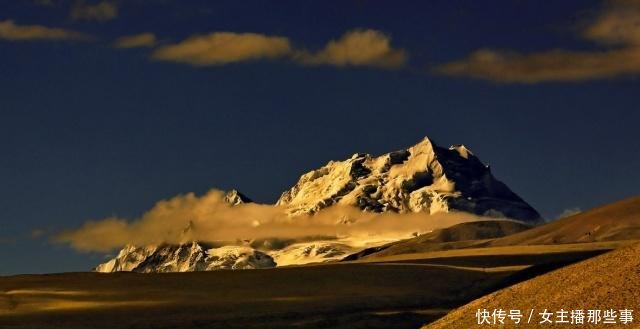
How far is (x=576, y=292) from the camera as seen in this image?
→ 286 ft

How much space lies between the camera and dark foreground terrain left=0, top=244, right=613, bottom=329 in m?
111

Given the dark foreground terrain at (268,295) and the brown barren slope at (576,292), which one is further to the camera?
the dark foreground terrain at (268,295)

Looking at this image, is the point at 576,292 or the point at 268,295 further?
the point at 268,295

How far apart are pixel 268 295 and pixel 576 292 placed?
4986 centimetres

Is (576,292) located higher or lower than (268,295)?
lower

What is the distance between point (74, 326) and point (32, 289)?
128 ft

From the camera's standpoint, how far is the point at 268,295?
13162 cm

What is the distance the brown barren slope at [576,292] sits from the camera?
83188 mm

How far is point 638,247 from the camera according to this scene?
94250 millimetres

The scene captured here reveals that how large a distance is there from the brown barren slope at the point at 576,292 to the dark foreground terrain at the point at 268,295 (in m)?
15.6

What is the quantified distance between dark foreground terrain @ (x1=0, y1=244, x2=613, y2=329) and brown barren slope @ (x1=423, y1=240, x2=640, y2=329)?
15.6 m

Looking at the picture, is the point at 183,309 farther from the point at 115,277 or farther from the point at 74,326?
the point at 115,277

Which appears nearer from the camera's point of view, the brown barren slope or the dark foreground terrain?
the brown barren slope

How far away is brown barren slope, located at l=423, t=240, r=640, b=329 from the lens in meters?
83.2
